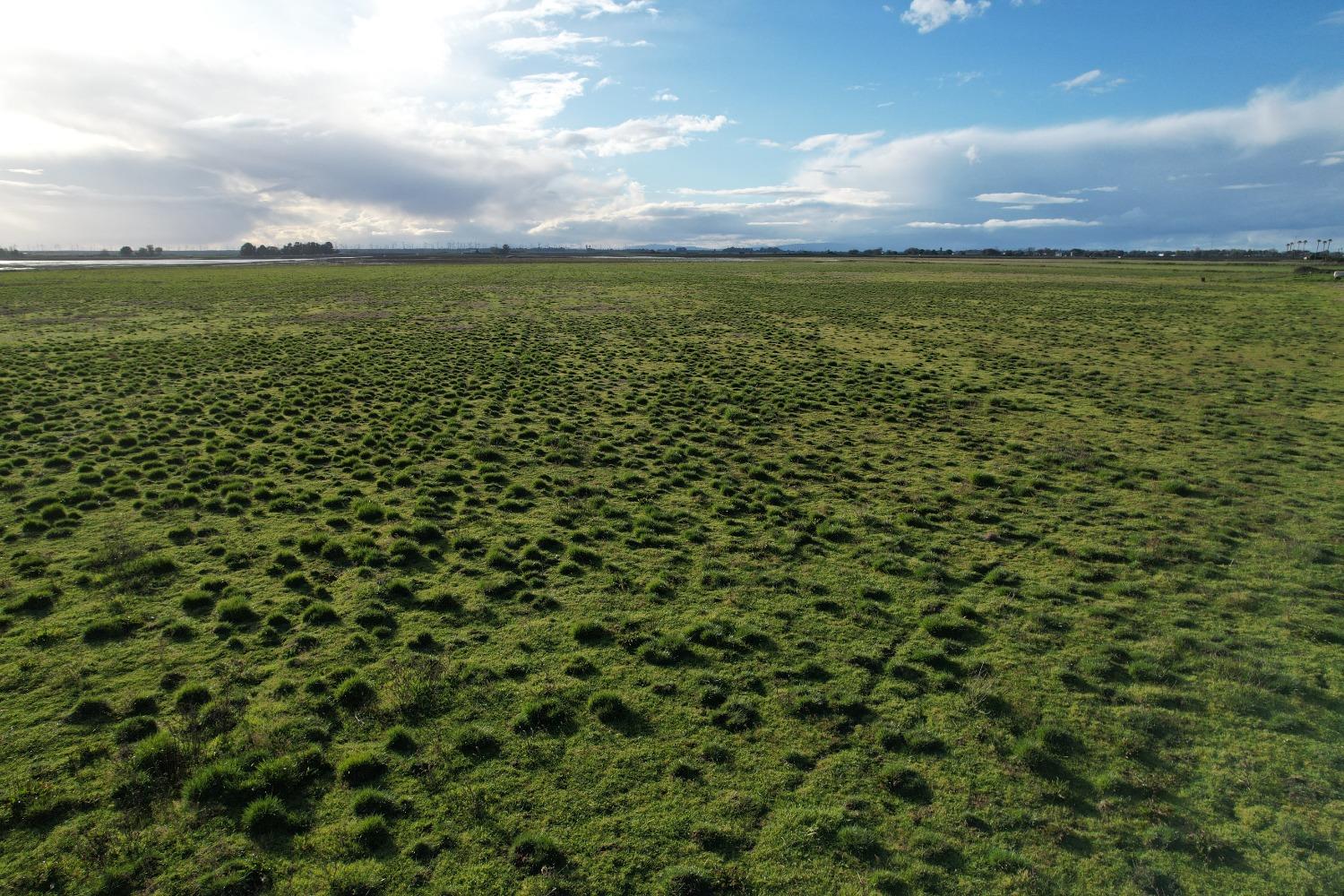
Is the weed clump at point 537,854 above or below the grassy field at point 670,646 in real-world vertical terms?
below

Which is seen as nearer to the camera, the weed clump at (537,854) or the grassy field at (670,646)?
the weed clump at (537,854)

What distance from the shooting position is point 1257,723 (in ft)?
27.9

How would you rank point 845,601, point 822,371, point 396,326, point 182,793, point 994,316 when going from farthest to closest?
point 994,316
point 396,326
point 822,371
point 845,601
point 182,793

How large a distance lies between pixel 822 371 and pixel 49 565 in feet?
95.9

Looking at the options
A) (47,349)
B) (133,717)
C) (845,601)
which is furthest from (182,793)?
(47,349)

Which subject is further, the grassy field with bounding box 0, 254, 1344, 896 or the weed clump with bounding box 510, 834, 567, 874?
the grassy field with bounding box 0, 254, 1344, 896

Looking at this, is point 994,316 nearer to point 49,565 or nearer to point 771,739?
point 771,739

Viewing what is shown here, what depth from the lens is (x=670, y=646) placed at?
33.9 feet

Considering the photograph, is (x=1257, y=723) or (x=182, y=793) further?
(x=1257, y=723)

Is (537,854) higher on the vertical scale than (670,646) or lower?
lower

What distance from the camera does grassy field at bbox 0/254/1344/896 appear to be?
22.2 feet

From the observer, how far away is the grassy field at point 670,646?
6781 millimetres

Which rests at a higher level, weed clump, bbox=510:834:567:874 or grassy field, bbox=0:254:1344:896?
grassy field, bbox=0:254:1344:896

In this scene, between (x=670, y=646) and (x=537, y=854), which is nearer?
(x=537, y=854)
